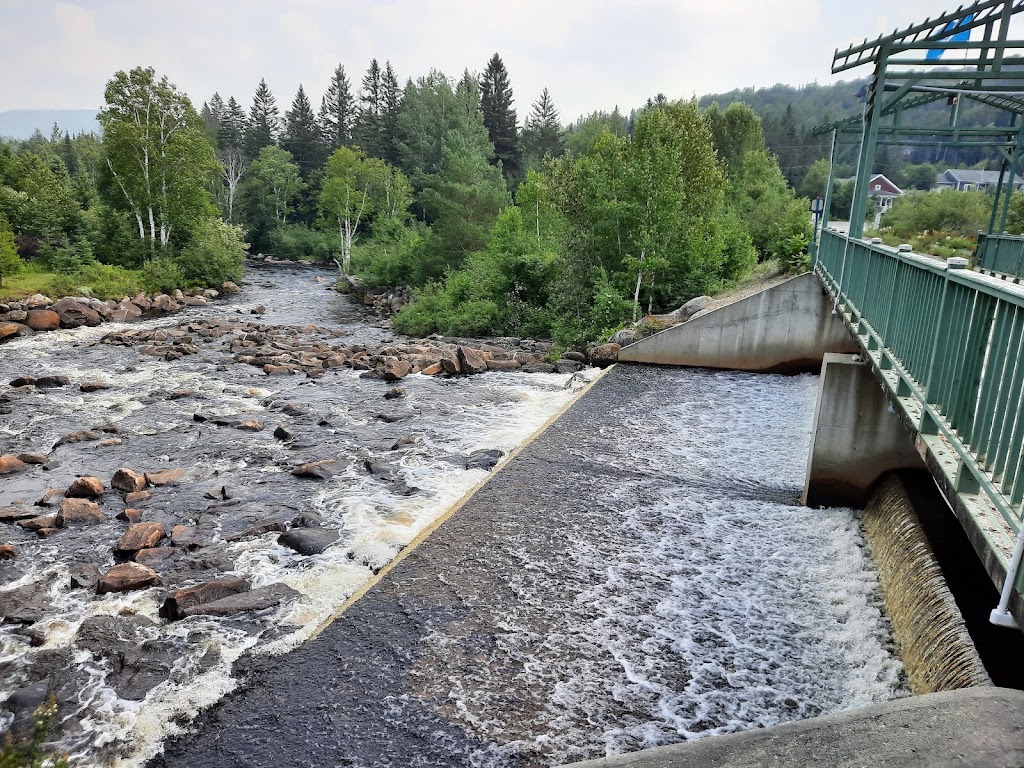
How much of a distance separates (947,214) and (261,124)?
7539 centimetres

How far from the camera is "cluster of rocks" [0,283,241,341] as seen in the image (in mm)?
27203

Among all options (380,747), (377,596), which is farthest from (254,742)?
(377,596)

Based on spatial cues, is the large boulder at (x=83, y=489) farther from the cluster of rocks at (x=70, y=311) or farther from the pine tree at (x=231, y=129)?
the pine tree at (x=231, y=129)

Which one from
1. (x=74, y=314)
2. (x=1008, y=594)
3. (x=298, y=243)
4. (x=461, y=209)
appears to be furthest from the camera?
(x=298, y=243)

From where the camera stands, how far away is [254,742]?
227 inches

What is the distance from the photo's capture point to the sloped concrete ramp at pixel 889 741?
11.4 ft

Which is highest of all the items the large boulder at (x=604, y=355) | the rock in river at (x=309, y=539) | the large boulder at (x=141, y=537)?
the large boulder at (x=604, y=355)

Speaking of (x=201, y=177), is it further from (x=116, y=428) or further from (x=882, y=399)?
(x=882, y=399)

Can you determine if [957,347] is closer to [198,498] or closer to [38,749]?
[38,749]

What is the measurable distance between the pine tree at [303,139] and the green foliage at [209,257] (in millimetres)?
37282

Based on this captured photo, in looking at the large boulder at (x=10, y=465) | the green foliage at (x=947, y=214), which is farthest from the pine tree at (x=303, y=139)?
the large boulder at (x=10, y=465)

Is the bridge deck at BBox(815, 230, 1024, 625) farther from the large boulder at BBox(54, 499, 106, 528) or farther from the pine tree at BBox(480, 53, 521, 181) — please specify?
the pine tree at BBox(480, 53, 521, 181)

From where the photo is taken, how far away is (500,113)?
77.6 m

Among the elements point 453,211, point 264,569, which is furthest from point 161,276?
point 264,569
